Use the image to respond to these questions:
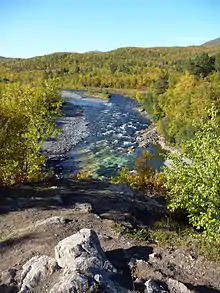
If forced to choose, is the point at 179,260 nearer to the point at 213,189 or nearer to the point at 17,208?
the point at 213,189

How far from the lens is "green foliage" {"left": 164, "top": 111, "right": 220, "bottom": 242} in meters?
13.6

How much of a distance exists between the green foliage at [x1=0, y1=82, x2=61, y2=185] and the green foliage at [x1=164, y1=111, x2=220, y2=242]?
40.2ft

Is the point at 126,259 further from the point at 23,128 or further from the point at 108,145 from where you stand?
the point at 108,145

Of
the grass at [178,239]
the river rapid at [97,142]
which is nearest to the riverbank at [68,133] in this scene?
the river rapid at [97,142]

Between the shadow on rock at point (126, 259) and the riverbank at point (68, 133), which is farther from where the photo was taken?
the riverbank at point (68, 133)

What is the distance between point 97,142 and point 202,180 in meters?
53.4

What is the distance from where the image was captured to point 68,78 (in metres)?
196

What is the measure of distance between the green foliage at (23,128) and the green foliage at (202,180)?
12245 mm

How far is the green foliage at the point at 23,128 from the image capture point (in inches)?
953

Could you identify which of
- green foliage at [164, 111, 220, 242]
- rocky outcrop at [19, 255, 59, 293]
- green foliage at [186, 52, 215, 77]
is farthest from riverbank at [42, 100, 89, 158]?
green foliage at [186, 52, 215, 77]

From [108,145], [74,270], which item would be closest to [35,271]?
[74,270]

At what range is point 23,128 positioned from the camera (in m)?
25.5

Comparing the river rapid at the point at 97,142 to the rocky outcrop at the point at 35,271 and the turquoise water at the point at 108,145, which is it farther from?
the rocky outcrop at the point at 35,271

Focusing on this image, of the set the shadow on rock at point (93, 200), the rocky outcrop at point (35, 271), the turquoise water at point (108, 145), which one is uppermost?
the rocky outcrop at point (35, 271)
